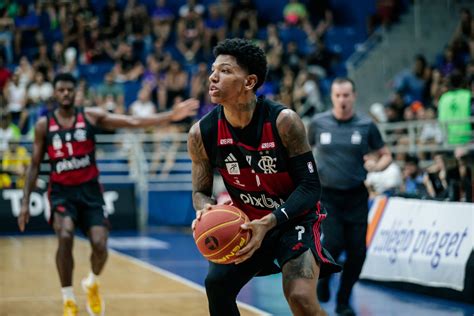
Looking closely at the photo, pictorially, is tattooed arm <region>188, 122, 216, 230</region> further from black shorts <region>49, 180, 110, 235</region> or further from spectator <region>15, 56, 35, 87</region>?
spectator <region>15, 56, 35, 87</region>

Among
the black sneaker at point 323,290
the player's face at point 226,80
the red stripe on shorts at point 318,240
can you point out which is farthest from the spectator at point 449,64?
the player's face at point 226,80

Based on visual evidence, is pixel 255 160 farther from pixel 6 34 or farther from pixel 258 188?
pixel 6 34

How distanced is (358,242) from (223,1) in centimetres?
Answer: 1729

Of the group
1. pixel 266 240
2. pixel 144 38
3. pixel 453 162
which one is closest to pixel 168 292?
pixel 453 162

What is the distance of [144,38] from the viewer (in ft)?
79.2

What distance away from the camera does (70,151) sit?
28.9 feet

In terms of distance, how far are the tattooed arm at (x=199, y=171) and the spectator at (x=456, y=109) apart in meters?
9.57

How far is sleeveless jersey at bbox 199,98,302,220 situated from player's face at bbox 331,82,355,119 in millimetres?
3297

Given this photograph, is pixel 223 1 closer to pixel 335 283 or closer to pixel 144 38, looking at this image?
pixel 144 38

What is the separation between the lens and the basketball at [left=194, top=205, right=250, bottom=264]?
5129 mm

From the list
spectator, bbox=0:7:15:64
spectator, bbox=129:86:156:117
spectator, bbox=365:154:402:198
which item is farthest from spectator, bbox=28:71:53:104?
spectator, bbox=365:154:402:198

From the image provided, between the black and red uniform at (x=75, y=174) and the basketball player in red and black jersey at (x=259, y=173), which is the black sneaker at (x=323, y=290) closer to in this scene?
the black and red uniform at (x=75, y=174)

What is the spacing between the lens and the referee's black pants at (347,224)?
8.76 meters

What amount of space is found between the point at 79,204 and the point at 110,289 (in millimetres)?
1980
